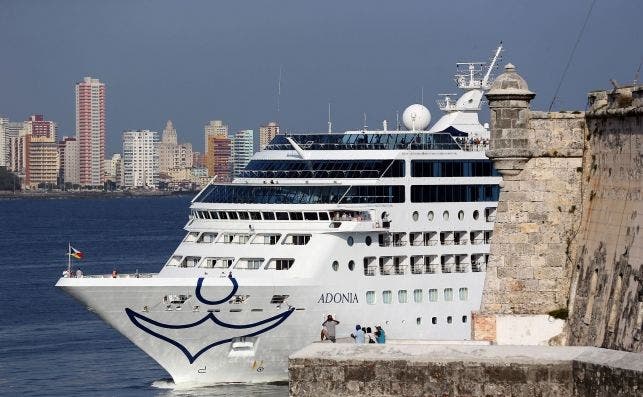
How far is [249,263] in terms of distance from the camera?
3666 centimetres

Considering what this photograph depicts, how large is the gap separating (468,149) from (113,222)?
97.1 metres

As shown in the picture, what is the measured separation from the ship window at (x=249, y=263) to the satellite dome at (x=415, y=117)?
22.7 feet

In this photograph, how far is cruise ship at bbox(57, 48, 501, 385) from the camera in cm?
3625

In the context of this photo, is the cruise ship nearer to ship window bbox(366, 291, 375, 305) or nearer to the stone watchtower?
ship window bbox(366, 291, 375, 305)

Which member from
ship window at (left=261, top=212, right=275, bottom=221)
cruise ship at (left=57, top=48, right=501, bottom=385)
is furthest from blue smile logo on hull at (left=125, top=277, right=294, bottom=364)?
ship window at (left=261, top=212, right=275, bottom=221)

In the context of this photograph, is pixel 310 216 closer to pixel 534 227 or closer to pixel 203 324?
pixel 203 324

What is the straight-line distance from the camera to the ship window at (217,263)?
36.8 metres

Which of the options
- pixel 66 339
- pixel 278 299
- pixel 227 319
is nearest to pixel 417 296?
pixel 278 299

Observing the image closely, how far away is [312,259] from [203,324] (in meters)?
2.59

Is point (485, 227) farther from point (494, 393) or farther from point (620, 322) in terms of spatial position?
point (494, 393)

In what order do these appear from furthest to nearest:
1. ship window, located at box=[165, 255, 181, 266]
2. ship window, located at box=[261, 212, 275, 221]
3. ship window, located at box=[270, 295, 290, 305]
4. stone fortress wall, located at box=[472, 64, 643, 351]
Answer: ship window, located at box=[165, 255, 181, 266] < ship window, located at box=[261, 212, 275, 221] < ship window, located at box=[270, 295, 290, 305] < stone fortress wall, located at box=[472, 64, 643, 351]

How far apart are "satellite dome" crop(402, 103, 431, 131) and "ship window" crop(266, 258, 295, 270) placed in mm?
6666

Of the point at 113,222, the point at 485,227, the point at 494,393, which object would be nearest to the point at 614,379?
the point at 494,393

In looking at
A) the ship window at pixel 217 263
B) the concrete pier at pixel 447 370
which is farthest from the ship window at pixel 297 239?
the concrete pier at pixel 447 370
